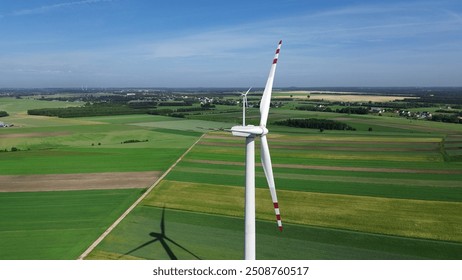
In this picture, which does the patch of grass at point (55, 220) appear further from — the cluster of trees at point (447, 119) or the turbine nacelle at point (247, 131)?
the cluster of trees at point (447, 119)

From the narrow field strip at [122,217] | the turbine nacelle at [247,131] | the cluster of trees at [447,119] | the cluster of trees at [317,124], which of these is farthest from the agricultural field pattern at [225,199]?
the cluster of trees at [447,119]

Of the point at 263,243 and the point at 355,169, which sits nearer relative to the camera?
the point at 263,243

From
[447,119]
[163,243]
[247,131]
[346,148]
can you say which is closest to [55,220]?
[163,243]

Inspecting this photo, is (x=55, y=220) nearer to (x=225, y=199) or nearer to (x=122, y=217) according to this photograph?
(x=122, y=217)

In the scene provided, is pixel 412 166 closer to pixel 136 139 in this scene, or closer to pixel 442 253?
pixel 442 253

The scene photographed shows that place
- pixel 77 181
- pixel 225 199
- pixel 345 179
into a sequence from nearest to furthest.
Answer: pixel 225 199
pixel 77 181
pixel 345 179

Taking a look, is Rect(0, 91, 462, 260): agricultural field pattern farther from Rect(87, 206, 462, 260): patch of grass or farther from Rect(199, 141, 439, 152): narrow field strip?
Rect(199, 141, 439, 152): narrow field strip
